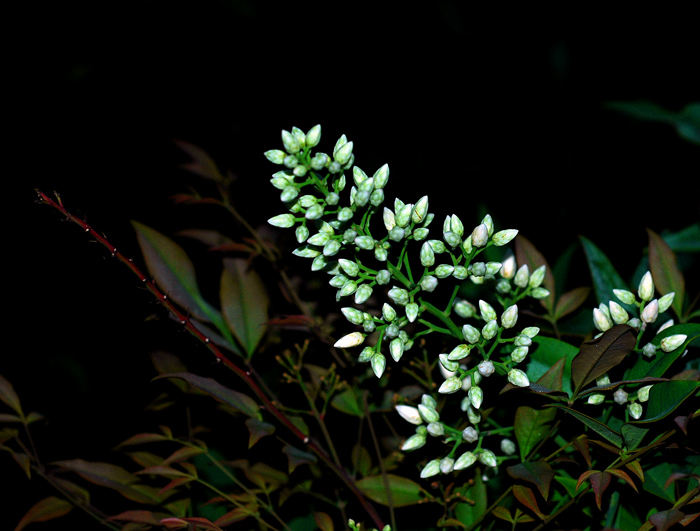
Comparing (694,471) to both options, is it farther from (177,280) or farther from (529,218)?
(529,218)

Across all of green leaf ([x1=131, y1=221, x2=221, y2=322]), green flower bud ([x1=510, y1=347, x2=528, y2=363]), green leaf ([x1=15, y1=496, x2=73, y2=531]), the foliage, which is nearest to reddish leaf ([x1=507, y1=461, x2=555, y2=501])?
the foliage

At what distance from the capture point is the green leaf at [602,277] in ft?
2.57

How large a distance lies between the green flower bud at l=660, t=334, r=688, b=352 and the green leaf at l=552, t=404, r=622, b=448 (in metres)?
0.11

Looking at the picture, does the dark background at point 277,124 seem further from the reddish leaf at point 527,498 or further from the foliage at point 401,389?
the reddish leaf at point 527,498

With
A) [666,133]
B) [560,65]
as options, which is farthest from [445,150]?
[666,133]

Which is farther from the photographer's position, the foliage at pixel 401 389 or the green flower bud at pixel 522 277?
the green flower bud at pixel 522 277

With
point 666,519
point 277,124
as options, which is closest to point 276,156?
point 666,519

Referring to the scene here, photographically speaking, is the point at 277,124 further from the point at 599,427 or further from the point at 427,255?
the point at 599,427

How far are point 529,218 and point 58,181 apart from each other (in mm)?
1070

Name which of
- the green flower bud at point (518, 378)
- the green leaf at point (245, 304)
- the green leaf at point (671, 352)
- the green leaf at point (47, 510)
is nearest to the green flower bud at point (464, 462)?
the green flower bud at point (518, 378)

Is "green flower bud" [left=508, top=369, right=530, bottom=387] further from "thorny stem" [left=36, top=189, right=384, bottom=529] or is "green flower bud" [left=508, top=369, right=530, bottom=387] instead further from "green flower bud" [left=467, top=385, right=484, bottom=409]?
"thorny stem" [left=36, top=189, right=384, bottom=529]

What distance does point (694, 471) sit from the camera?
586 millimetres

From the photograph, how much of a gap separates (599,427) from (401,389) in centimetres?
31

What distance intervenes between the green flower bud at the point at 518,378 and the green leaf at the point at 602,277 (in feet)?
0.95
